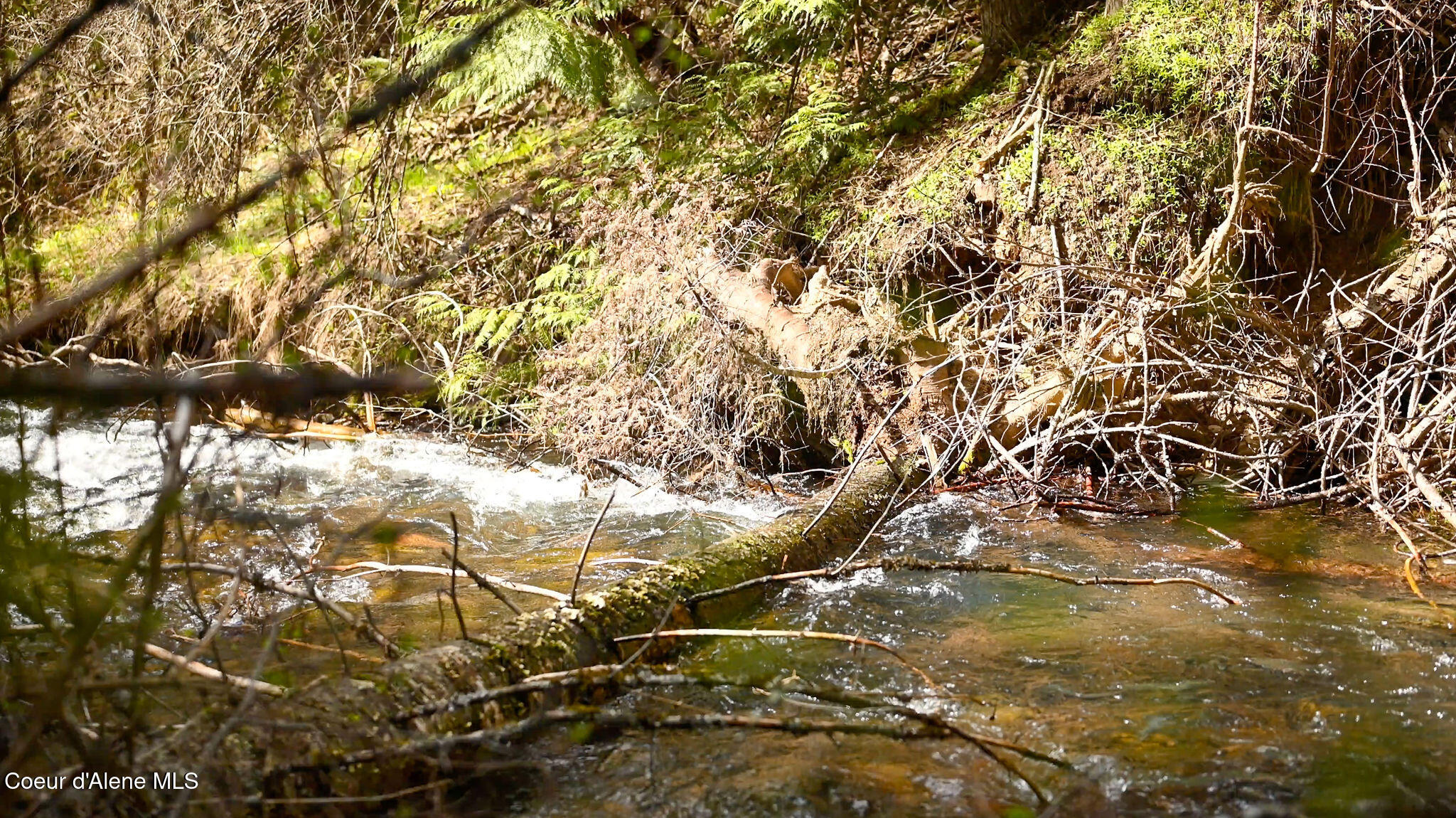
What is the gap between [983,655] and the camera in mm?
3648

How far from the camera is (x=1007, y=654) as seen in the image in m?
3.66

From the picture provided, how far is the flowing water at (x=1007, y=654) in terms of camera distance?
8.84ft

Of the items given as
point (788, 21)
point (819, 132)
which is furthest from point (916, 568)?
point (788, 21)

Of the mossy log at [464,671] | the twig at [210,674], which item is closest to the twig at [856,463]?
the mossy log at [464,671]

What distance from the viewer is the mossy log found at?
90.8 inches

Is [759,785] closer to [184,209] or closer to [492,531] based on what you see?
[492,531]

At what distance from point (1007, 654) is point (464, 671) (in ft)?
6.34

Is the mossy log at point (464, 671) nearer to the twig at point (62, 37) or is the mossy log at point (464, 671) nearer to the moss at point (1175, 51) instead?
the twig at point (62, 37)

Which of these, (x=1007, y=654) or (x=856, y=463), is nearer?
(x=1007, y=654)

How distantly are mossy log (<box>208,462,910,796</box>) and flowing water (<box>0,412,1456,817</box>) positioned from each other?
0.21 metres

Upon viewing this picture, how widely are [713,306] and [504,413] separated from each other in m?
2.32

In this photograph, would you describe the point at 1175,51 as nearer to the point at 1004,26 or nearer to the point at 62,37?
the point at 1004,26

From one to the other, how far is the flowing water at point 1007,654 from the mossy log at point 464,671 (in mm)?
209

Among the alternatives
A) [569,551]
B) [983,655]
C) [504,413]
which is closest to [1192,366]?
[983,655]
